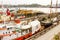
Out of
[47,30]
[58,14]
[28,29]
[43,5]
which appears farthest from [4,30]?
[58,14]

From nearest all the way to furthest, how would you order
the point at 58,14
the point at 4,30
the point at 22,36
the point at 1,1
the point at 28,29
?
the point at 4,30 < the point at 22,36 < the point at 28,29 < the point at 1,1 < the point at 58,14

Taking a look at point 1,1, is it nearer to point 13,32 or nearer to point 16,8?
point 16,8

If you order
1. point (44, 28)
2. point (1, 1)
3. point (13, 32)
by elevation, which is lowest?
point (44, 28)

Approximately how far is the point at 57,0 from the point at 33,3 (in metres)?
0.68

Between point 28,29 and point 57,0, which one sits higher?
point 57,0

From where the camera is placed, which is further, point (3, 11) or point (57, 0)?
point (57, 0)

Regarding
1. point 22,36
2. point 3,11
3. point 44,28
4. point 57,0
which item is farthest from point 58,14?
point 22,36

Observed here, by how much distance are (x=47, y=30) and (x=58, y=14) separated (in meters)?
1.66

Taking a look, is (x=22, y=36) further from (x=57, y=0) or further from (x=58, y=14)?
(x=58, y=14)

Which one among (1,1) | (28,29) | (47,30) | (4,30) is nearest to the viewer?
(4,30)

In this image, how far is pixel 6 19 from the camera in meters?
4.13

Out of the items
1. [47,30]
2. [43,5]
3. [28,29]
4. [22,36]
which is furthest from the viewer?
[43,5]

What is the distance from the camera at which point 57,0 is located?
216 inches

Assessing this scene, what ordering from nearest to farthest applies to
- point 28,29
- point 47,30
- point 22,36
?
point 22,36
point 28,29
point 47,30
